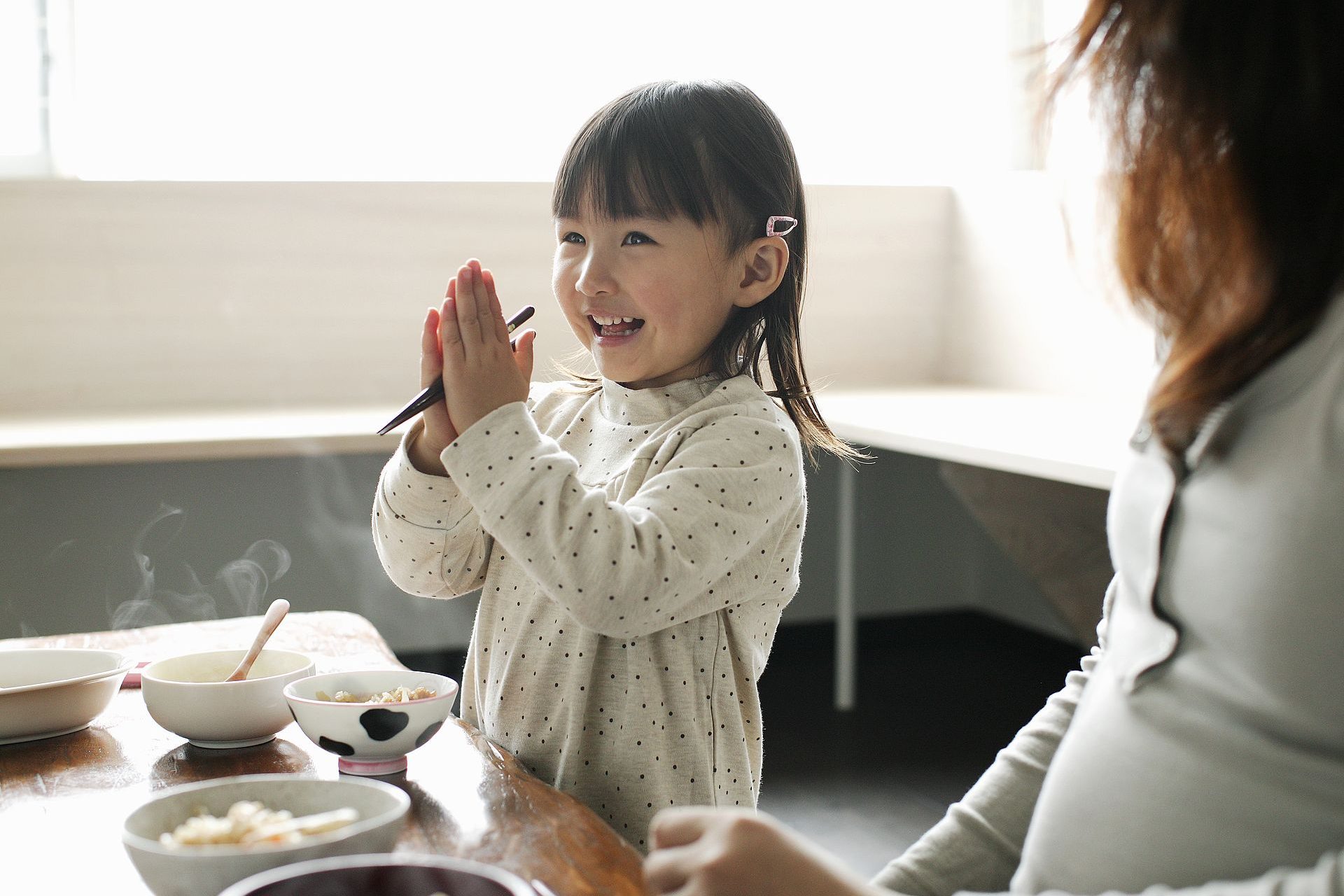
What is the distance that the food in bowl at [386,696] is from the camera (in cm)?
95

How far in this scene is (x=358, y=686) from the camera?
1.00 metres

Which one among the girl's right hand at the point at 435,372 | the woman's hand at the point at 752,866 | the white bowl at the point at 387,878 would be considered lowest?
the white bowl at the point at 387,878

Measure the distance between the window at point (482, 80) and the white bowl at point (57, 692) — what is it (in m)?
2.12

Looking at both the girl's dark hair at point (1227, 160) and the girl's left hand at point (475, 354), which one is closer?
the girl's dark hair at point (1227, 160)

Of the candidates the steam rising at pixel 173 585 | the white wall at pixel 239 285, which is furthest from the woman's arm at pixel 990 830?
the white wall at pixel 239 285

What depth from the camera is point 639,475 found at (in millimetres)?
1139

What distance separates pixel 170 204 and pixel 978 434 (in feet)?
6.35

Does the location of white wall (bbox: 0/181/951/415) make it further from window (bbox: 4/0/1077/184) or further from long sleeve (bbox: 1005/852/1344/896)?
long sleeve (bbox: 1005/852/1344/896)

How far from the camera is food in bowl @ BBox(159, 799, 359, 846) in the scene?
→ 663 mm

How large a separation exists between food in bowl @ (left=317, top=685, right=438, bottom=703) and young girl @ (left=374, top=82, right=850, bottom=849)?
119 mm

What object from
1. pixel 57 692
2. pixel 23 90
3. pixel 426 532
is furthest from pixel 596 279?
pixel 23 90

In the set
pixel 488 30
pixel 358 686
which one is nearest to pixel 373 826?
pixel 358 686

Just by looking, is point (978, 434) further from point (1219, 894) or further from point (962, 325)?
point (1219, 894)

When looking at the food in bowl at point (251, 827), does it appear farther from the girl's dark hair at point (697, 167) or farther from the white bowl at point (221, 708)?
the girl's dark hair at point (697, 167)
